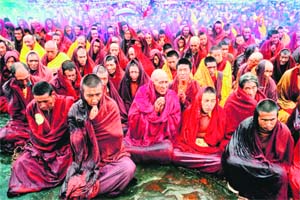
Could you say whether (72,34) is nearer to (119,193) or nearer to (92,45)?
(92,45)

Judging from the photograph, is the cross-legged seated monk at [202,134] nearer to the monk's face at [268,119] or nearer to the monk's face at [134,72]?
the monk's face at [268,119]

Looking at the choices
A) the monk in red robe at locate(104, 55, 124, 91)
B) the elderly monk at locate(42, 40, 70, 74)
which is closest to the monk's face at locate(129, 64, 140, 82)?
the monk in red robe at locate(104, 55, 124, 91)

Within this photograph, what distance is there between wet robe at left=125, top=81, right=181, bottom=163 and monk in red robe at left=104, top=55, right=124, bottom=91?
4.50 ft

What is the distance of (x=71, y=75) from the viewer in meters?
6.61

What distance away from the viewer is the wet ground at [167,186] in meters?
4.93

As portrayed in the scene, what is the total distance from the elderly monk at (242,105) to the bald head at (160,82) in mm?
1071

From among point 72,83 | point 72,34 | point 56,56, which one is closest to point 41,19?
point 72,34

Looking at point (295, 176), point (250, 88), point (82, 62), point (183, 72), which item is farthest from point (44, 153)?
point (295, 176)

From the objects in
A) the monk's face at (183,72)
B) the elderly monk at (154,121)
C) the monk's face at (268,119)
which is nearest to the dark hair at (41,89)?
the elderly monk at (154,121)

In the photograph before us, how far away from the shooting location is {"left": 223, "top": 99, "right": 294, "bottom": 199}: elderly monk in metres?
4.55

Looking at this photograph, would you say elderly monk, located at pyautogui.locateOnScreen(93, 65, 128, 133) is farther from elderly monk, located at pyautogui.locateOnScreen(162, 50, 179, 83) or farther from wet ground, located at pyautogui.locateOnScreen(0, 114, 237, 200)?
elderly monk, located at pyautogui.locateOnScreen(162, 50, 179, 83)

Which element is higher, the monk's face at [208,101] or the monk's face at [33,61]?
the monk's face at [33,61]

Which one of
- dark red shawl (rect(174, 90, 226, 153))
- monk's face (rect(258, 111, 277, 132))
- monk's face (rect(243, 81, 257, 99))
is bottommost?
dark red shawl (rect(174, 90, 226, 153))

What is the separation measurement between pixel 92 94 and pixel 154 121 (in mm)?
1408
